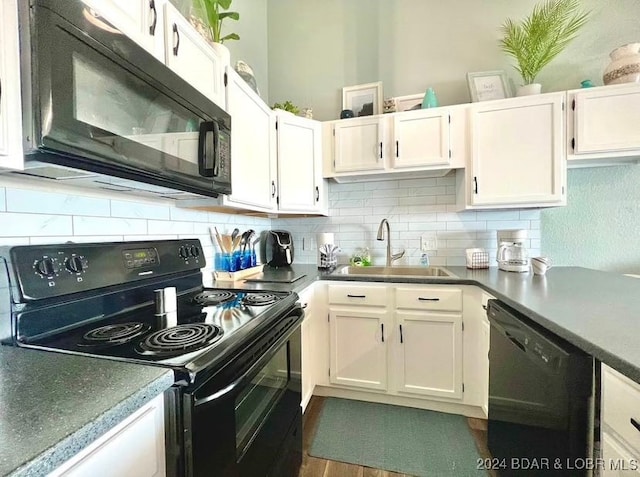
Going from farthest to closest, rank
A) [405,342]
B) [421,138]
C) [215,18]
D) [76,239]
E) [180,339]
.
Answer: [421,138]
[405,342]
[215,18]
[76,239]
[180,339]

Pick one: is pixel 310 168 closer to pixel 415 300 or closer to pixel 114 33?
pixel 415 300

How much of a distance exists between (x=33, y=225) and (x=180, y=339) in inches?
24.2

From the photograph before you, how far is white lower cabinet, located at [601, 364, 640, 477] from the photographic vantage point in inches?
24.6

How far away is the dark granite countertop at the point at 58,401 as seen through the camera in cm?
39

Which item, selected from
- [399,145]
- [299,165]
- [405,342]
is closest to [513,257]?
[405,342]

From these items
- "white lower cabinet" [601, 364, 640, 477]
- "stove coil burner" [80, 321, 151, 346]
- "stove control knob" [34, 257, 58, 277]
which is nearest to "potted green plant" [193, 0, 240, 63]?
"stove control knob" [34, 257, 58, 277]

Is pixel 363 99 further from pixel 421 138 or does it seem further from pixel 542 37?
pixel 542 37

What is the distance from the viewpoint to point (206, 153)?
111 cm

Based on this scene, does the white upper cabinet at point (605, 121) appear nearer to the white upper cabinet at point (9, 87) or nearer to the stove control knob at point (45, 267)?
the white upper cabinet at point (9, 87)

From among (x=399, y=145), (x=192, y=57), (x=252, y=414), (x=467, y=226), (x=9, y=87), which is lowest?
(x=252, y=414)

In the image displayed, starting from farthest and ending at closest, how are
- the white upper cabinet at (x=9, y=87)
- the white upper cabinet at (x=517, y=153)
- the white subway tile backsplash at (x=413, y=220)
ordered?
the white subway tile backsplash at (x=413, y=220) < the white upper cabinet at (x=517, y=153) < the white upper cabinet at (x=9, y=87)

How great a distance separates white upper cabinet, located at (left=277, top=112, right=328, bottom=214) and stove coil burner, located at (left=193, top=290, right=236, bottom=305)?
0.74 metres

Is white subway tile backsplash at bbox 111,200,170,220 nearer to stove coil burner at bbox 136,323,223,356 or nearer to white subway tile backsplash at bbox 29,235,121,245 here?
white subway tile backsplash at bbox 29,235,121,245

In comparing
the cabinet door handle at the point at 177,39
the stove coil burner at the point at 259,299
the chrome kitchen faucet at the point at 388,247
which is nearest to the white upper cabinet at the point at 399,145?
the chrome kitchen faucet at the point at 388,247
